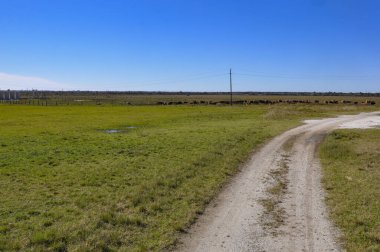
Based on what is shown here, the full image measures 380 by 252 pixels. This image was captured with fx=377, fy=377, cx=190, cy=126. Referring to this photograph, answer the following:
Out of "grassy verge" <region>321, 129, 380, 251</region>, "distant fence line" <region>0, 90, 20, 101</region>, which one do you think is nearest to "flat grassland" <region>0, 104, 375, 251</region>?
"grassy verge" <region>321, 129, 380, 251</region>

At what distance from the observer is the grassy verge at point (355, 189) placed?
7.89m

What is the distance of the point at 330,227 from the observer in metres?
8.35

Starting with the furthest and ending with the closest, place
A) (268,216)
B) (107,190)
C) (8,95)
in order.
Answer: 1. (8,95)
2. (107,190)
3. (268,216)

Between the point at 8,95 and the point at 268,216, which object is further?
the point at 8,95

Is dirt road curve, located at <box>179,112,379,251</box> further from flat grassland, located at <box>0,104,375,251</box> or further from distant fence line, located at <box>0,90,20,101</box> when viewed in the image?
distant fence line, located at <box>0,90,20,101</box>

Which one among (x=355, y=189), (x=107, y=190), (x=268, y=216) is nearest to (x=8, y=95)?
(x=107, y=190)

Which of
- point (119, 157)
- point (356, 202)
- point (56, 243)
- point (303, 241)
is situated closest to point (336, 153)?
point (356, 202)

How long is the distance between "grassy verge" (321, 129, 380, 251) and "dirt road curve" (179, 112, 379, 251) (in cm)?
38

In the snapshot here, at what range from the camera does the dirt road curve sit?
7.47m

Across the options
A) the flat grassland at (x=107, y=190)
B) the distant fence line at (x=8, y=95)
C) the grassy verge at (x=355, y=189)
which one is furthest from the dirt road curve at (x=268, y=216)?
the distant fence line at (x=8, y=95)

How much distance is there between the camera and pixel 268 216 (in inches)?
363

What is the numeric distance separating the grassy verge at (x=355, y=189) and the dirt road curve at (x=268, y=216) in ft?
1.24

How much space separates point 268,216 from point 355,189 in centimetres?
407

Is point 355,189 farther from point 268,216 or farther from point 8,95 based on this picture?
point 8,95
